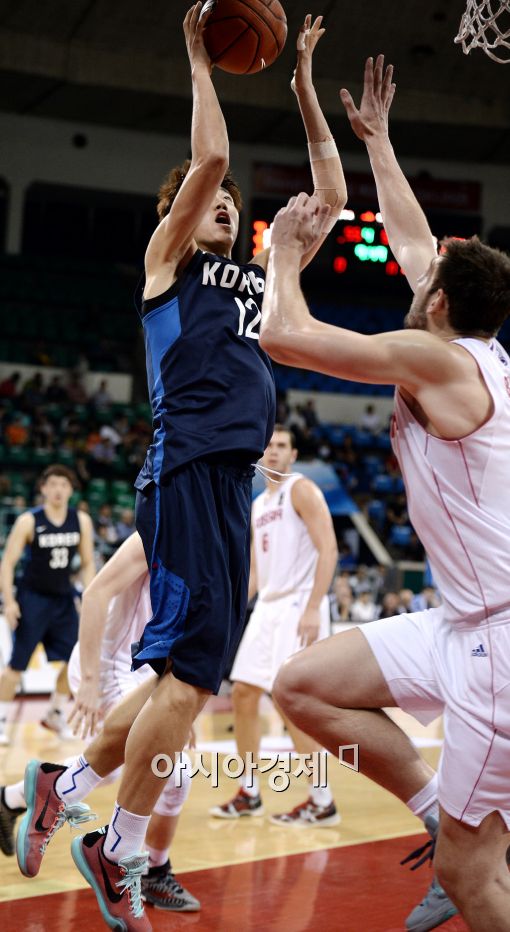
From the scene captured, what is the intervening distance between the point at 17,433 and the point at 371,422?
728 cm

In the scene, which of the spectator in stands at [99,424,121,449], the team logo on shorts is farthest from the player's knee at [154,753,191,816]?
the spectator in stands at [99,424,121,449]

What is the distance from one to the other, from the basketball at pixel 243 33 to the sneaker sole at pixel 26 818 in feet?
8.41

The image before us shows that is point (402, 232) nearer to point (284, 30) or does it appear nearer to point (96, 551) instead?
point (284, 30)

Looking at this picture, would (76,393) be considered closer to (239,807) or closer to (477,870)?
(239,807)

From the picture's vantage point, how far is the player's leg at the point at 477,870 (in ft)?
9.18

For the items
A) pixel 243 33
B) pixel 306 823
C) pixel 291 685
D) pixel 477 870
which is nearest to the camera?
pixel 477 870

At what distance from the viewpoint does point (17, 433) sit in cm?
1725

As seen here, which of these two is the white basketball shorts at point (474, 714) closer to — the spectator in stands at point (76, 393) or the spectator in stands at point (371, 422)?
the spectator in stands at point (76, 393)

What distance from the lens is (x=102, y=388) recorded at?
1948 centimetres

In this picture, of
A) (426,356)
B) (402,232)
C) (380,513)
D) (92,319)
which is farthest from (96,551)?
(426,356)

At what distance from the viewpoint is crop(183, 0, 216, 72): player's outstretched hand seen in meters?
3.46

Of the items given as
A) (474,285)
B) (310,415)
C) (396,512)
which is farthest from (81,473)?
(474,285)

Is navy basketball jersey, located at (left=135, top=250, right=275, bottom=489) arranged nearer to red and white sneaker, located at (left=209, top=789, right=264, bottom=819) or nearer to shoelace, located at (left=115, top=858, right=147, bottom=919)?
shoelace, located at (left=115, top=858, right=147, bottom=919)

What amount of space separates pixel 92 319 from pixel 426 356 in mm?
19053
